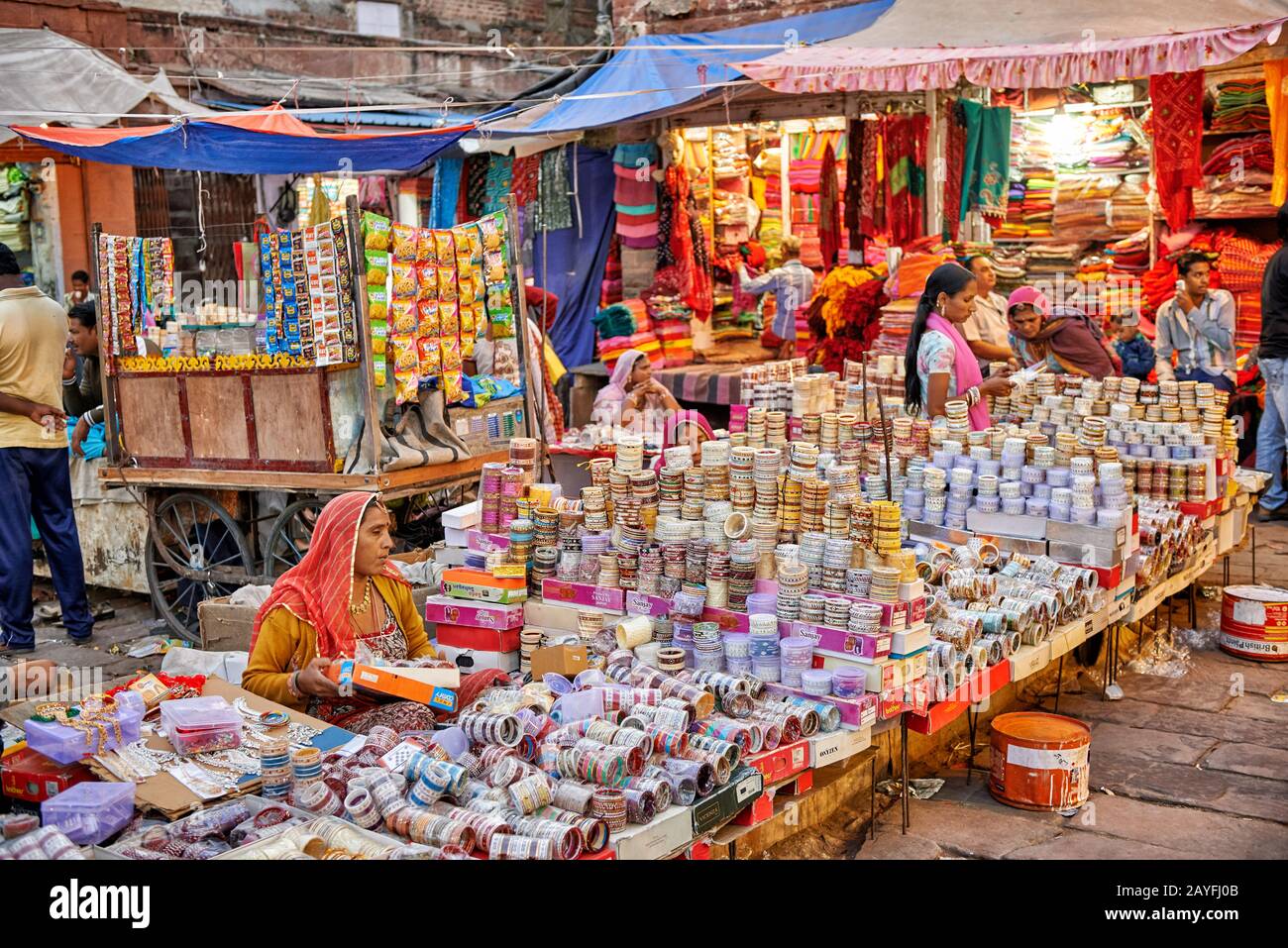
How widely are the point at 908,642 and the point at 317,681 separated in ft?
5.96

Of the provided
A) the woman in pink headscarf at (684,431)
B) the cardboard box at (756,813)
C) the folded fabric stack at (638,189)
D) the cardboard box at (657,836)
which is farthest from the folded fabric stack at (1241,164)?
the cardboard box at (657,836)

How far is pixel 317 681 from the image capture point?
12.6ft

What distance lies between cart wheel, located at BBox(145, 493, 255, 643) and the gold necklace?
2.91 metres

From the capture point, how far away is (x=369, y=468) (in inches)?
248

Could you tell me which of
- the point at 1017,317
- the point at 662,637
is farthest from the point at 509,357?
the point at 662,637

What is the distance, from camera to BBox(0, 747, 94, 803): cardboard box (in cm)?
330

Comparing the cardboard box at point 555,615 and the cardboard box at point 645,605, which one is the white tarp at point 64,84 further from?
the cardboard box at point 645,605

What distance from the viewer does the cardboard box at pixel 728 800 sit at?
326 cm

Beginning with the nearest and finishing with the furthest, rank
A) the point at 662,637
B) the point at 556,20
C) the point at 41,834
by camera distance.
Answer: the point at 41,834, the point at 662,637, the point at 556,20

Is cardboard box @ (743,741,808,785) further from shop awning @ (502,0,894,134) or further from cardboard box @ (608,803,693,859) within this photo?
shop awning @ (502,0,894,134)

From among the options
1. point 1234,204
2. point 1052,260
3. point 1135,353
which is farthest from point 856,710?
point 1052,260

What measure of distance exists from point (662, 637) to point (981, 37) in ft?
18.8

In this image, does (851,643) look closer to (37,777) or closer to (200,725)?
(200,725)
